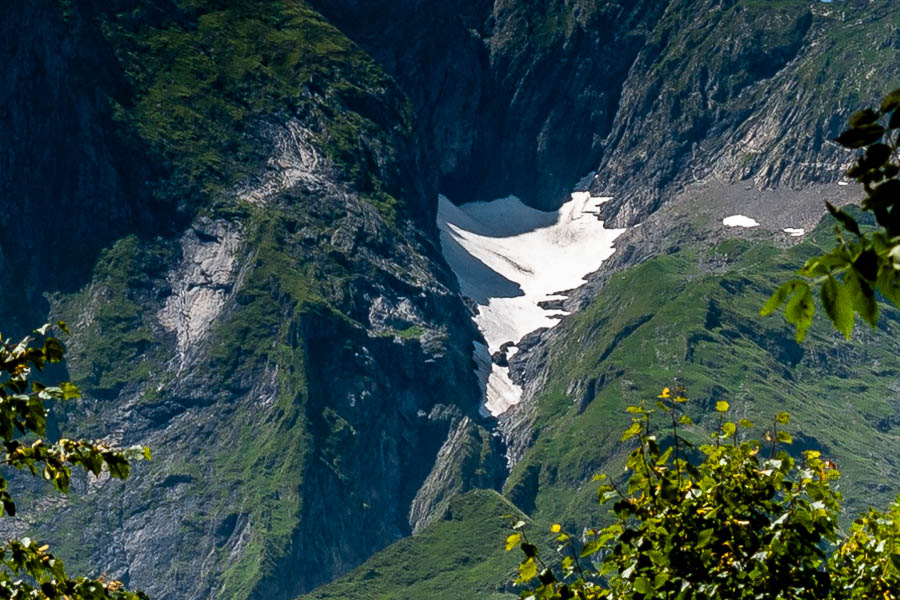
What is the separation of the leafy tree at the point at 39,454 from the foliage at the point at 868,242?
9768mm

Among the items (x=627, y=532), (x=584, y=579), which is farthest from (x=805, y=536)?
(x=584, y=579)

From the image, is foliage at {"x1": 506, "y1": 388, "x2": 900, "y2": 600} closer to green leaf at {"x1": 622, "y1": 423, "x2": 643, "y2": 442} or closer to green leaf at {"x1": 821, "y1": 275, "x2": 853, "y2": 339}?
green leaf at {"x1": 622, "y1": 423, "x2": 643, "y2": 442}

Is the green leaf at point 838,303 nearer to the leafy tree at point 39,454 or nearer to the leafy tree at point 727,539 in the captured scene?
the leafy tree at point 727,539

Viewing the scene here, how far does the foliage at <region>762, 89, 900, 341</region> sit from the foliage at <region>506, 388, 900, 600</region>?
8.65 m

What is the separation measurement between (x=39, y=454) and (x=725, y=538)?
9514 mm

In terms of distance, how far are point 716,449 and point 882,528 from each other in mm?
2788

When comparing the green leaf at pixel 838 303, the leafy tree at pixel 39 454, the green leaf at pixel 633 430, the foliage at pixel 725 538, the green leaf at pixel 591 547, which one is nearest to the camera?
the green leaf at pixel 838 303

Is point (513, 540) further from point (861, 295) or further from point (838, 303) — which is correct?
point (861, 295)

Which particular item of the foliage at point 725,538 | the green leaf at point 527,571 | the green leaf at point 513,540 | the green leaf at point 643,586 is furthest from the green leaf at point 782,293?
the green leaf at point 513,540

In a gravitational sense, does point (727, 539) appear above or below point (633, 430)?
below

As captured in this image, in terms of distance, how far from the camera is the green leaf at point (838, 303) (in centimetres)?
1172

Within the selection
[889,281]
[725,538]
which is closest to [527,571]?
[725,538]

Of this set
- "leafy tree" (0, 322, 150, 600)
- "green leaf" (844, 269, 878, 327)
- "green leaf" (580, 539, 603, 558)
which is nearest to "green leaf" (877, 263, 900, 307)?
"green leaf" (844, 269, 878, 327)

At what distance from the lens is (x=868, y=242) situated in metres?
11.4
